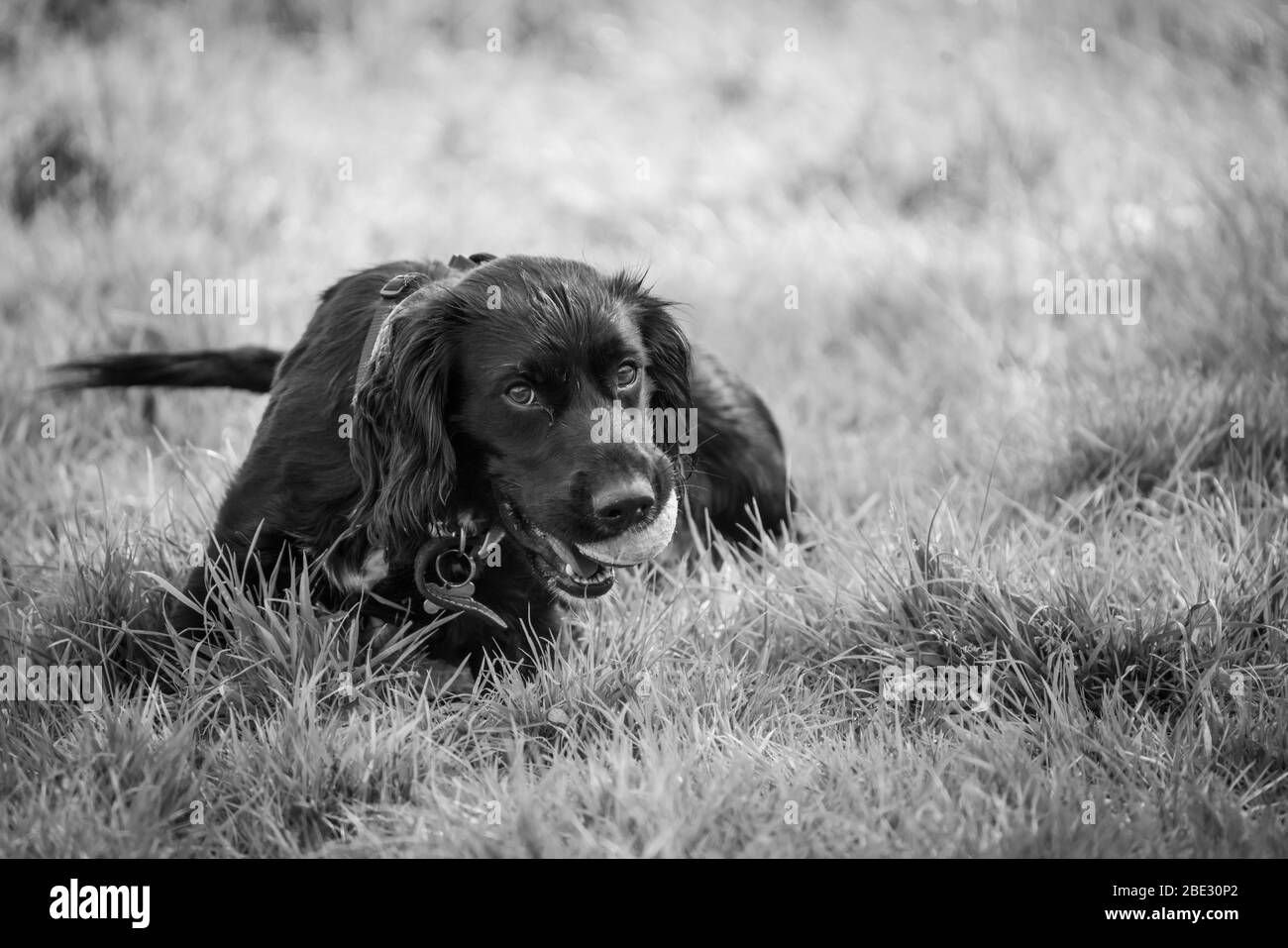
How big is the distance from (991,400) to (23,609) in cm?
309

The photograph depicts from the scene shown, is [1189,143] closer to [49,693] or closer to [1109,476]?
[1109,476]

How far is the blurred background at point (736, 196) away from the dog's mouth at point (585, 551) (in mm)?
1009

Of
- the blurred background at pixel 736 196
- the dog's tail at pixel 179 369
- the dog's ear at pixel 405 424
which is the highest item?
the blurred background at pixel 736 196

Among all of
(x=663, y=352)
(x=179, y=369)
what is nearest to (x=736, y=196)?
(x=663, y=352)

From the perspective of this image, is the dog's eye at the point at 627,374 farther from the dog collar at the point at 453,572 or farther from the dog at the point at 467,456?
the dog collar at the point at 453,572

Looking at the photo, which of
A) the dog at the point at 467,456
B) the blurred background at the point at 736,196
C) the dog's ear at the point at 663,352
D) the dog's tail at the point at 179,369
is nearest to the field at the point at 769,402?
the blurred background at the point at 736,196

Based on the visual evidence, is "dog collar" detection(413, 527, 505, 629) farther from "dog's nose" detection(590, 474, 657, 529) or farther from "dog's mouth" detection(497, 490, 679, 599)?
"dog's nose" detection(590, 474, 657, 529)

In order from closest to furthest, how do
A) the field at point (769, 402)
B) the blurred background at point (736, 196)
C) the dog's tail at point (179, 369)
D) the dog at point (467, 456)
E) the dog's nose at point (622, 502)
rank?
the field at point (769, 402) < the dog's nose at point (622, 502) < the dog at point (467, 456) < the dog's tail at point (179, 369) < the blurred background at point (736, 196)

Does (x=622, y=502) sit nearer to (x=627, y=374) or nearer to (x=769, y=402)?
(x=627, y=374)

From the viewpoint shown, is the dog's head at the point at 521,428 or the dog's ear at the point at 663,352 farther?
the dog's ear at the point at 663,352

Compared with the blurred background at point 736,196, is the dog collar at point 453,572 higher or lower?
lower

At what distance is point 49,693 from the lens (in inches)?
104

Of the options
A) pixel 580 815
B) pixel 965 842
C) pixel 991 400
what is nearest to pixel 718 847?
pixel 580 815

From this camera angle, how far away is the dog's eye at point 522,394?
268 cm
